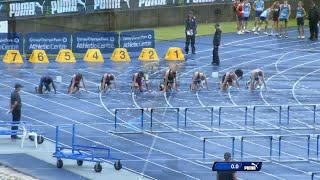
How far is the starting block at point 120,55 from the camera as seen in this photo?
4706 cm

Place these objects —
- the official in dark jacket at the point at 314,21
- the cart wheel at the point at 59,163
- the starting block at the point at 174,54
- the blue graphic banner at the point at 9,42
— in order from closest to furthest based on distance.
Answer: the cart wheel at the point at 59,163 → the blue graphic banner at the point at 9,42 → the starting block at the point at 174,54 → the official in dark jacket at the point at 314,21

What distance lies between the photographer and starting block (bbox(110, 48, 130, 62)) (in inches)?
1853

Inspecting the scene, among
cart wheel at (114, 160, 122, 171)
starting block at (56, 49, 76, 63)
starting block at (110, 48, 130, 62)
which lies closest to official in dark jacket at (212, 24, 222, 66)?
starting block at (110, 48, 130, 62)

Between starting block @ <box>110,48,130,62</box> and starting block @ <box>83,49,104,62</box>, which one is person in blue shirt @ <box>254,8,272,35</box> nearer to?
starting block @ <box>110,48,130,62</box>

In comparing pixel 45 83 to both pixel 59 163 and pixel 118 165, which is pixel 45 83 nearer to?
pixel 59 163

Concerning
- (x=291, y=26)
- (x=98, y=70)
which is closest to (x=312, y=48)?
(x=291, y=26)

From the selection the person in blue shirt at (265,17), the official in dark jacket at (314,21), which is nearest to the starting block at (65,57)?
the person in blue shirt at (265,17)

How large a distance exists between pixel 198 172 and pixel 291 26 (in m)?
29.8

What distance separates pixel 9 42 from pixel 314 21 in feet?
42.4

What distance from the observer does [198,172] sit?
29.2 meters

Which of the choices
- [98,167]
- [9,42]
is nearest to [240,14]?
[9,42]

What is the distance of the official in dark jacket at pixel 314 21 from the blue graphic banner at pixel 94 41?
8699 millimetres

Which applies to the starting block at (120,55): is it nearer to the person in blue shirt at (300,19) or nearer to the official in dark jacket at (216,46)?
the official in dark jacket at (216,46)

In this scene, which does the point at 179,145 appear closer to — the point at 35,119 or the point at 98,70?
the point at 35,119
